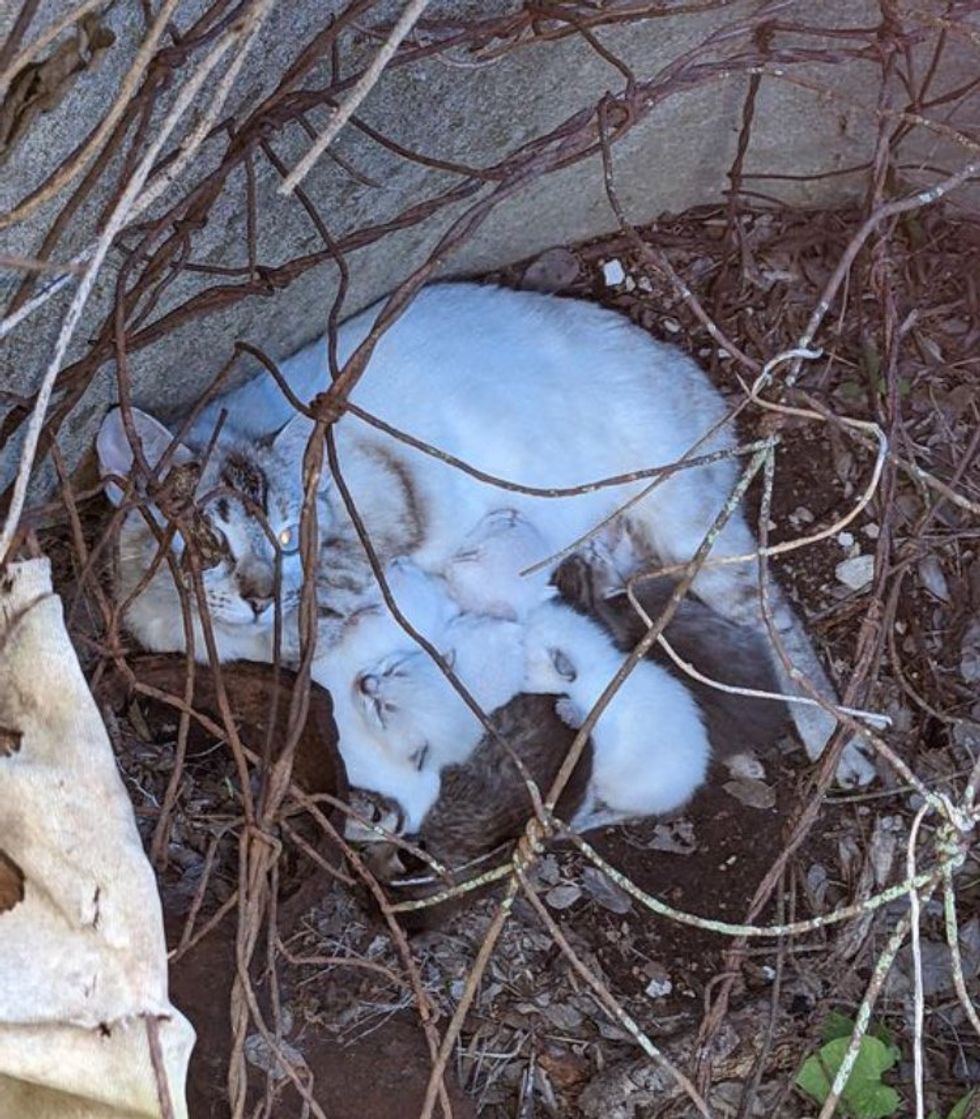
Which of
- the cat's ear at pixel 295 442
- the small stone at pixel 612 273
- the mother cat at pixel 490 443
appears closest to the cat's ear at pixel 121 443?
the mother cat at pixel 490 443

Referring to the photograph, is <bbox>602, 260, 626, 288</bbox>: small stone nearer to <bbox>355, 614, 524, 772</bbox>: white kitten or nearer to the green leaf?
<bbox>355, 614, 524, 772</bbox>: white kitten

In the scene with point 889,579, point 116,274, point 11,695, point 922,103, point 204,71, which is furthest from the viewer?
point 889,579

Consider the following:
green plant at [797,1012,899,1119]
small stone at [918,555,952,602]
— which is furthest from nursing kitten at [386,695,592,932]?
Answer: small stone at [918,555,952,602]

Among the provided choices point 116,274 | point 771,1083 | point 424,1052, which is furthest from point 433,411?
point 771,1083

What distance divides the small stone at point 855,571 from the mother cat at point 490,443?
0.18 m

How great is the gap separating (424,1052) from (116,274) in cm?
146

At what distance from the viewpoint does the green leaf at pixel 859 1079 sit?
8.47 ft

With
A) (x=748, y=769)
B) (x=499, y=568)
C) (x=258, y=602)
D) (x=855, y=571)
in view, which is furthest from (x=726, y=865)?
(x=258, y=602)

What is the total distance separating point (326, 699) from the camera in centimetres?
257

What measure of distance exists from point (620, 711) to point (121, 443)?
3.47 ft

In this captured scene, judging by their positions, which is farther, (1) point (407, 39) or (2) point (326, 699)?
(2) point (326, 699)

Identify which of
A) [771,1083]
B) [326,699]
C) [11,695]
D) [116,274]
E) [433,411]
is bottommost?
[771,1083]

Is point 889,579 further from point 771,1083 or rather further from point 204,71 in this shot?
point 204,71

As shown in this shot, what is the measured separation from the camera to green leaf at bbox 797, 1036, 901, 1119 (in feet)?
8.47
